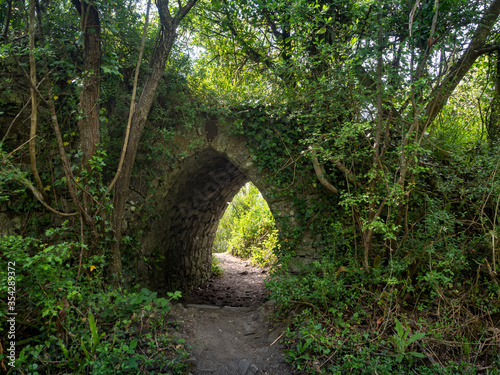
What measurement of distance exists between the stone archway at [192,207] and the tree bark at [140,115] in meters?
0.64

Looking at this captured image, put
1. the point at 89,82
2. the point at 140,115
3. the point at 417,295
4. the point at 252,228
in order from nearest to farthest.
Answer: the point at 417,295 → the point at 89,82 → the point at 140,115 → the point at 252,228

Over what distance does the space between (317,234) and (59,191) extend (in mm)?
3607

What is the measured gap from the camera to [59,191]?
12.8 ft

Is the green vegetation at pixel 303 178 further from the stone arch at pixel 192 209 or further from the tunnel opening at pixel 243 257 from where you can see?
the tunnel opening at pixel 243 257

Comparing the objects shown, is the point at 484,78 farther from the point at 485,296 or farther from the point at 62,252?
the point at 62,252

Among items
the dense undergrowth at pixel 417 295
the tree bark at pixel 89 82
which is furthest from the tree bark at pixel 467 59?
the tree bark at pixel 89 82

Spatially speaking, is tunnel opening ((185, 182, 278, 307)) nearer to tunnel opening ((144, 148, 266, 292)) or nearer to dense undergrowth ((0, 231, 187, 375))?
tunnel opening ((144, 148, 266, 292))

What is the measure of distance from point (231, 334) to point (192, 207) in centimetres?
270

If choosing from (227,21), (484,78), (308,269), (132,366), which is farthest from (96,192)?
(484,78)

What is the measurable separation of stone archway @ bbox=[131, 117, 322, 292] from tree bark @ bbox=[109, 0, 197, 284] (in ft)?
2.11

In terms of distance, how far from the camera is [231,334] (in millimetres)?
3998

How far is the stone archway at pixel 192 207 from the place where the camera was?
452 cm

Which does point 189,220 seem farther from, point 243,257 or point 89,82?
point 243,257

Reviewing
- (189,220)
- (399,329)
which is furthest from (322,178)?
(189,220)
